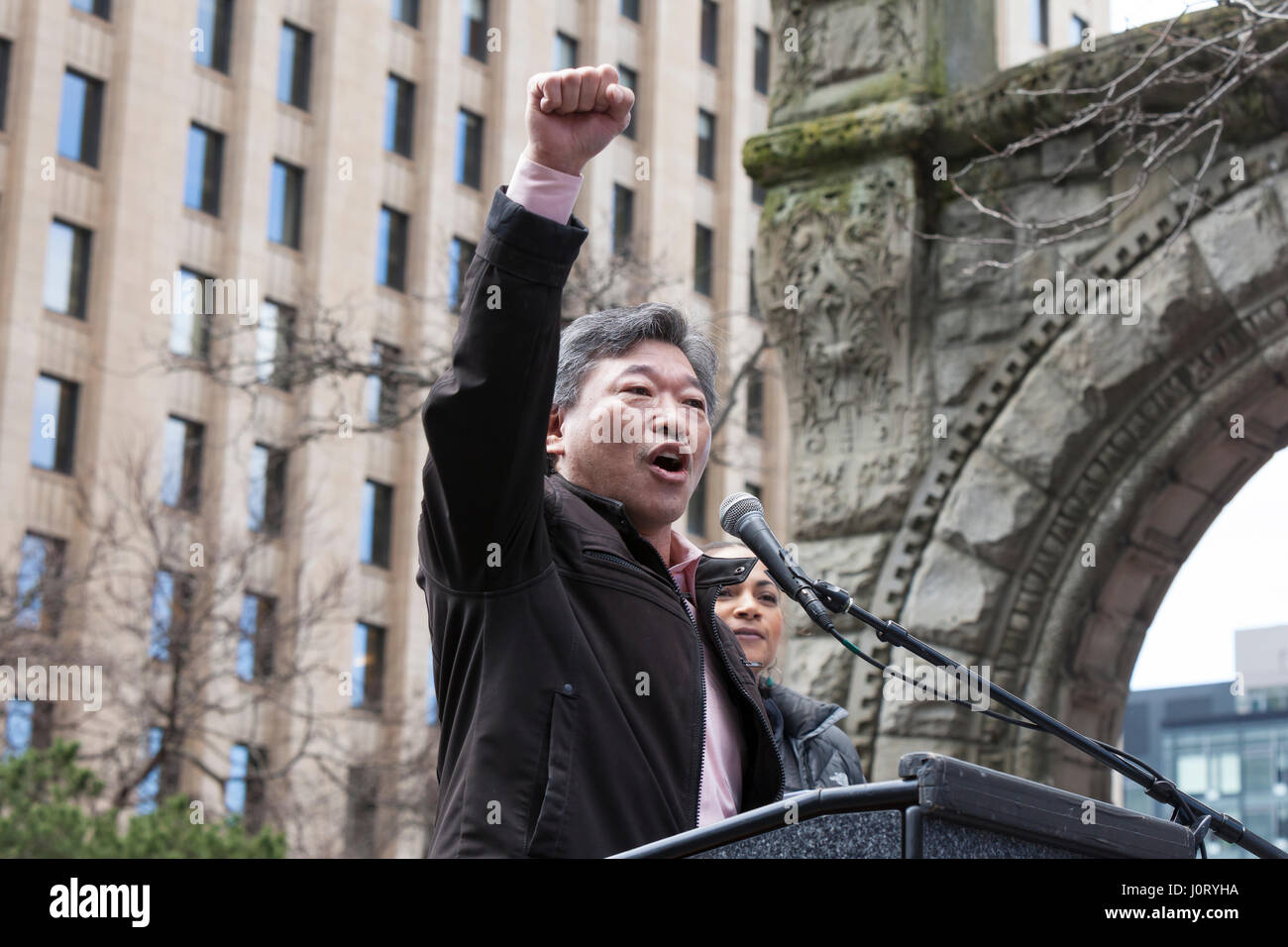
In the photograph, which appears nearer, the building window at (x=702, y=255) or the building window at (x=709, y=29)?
the building window at (x=702, y=255)

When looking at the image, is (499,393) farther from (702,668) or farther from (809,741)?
(809,741)

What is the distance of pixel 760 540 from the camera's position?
3070 millimetres

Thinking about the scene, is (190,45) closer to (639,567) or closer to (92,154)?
(92,154)

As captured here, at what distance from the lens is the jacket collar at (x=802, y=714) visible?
184 inches

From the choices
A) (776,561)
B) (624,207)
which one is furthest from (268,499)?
(776,561)

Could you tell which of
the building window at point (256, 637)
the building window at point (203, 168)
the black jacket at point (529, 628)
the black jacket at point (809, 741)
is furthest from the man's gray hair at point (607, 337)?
the building window at point (203, 168)

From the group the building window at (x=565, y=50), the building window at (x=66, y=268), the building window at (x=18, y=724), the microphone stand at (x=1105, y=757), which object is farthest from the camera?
the building window at (x=565, y=50)

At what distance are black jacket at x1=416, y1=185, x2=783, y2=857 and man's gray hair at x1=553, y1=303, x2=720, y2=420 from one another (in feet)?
1.12

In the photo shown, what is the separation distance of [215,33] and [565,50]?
7484 millimetres

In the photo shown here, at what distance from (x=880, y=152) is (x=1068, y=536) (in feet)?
5.49

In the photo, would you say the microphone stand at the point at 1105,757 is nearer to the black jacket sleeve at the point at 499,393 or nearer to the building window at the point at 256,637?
the black jacket sleeve at the point at 499,393

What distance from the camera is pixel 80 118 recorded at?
2925 cm

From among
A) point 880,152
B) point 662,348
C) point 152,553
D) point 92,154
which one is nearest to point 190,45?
point 92,154

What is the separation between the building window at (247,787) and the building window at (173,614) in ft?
5.46
